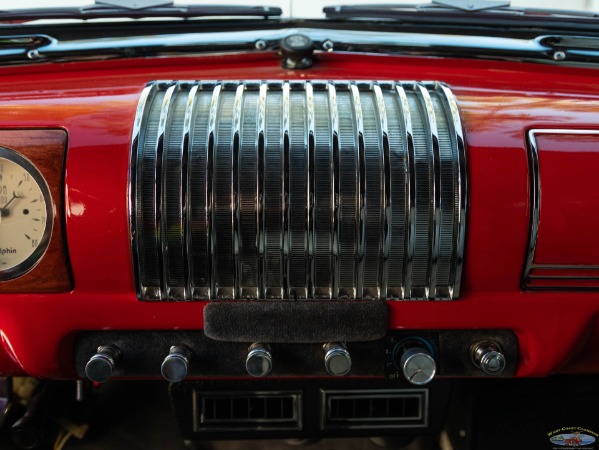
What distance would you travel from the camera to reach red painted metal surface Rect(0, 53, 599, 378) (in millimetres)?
1152

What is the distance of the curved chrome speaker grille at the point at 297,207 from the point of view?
114 centimetres

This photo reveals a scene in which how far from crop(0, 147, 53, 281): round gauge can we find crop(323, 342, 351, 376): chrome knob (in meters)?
0.59

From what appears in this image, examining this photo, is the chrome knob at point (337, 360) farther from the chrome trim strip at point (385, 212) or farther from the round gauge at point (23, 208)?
the round gauge at point (23, 208)

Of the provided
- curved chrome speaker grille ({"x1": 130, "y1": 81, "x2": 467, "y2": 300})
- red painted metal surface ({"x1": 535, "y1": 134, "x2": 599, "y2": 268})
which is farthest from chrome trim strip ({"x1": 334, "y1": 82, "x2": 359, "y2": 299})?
red painted metal surface ({"x1": 535, "y1": 134, "x2": 599, "y2": 268})

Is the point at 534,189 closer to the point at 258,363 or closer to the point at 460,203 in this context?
the point at 460,203

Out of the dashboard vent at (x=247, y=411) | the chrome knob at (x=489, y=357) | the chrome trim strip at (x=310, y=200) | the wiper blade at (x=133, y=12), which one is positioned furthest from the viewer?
the wiper blade at (x=133, y=12)

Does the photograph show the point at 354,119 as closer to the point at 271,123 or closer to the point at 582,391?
the point at 271,123

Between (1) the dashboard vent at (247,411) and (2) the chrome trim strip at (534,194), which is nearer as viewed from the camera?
(2) the chrome trim strip at (534,194)

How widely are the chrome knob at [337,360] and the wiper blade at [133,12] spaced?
951mm

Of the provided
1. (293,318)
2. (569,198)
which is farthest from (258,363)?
(569,198)

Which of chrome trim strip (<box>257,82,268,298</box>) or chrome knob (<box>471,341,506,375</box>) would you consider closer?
chrome trim strip (<box>257,82,268,298</box>)

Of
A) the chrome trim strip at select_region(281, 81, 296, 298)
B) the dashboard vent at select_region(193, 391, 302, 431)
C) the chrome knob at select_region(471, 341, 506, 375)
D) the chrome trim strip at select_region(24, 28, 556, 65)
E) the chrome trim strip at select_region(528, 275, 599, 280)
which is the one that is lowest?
the dashboard vent at select_region(193, 391, 302, 431)

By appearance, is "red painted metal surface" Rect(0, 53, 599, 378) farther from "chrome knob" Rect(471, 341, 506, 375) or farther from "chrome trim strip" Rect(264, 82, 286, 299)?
"chrome trim strip" Rect(264, 82, 286, 299)

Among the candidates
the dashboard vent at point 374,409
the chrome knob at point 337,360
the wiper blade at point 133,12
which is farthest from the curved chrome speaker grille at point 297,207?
the wiper blade at point 133,12
